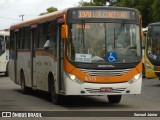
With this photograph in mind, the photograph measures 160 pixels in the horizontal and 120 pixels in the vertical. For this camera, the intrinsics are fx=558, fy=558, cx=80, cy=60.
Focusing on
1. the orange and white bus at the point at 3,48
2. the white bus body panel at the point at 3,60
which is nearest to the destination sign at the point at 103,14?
the orange and white bus at the point at 3,48

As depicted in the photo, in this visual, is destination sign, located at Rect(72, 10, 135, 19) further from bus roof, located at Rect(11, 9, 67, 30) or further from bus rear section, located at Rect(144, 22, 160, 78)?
bus rear section, located at Rect(144, 22, 160, 78)

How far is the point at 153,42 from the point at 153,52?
2.55 ft

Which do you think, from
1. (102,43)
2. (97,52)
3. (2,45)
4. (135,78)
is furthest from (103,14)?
(2,45)

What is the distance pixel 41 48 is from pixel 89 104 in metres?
2.98

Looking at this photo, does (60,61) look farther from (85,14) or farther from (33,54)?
(33,54)

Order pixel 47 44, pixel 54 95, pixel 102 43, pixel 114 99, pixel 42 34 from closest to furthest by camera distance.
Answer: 1. pixel 102 43
2. pixel 54 95
3. pixel 47 44
4. pixel 114 99
5. pixel 42 34

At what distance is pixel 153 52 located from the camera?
29562mm

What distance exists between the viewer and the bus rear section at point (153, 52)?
28669 mm

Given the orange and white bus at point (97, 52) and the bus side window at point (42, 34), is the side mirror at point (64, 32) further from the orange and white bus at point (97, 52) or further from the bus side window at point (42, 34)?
the bus side window at point (42, 34)

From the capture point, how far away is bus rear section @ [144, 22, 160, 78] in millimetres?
28669

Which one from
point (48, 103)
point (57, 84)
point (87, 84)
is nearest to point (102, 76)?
point (87, 84)

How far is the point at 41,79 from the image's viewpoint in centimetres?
1977

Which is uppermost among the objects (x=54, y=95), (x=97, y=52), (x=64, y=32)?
(x=64, y=32)

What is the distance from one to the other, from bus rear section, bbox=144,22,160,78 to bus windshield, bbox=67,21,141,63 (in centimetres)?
1161
